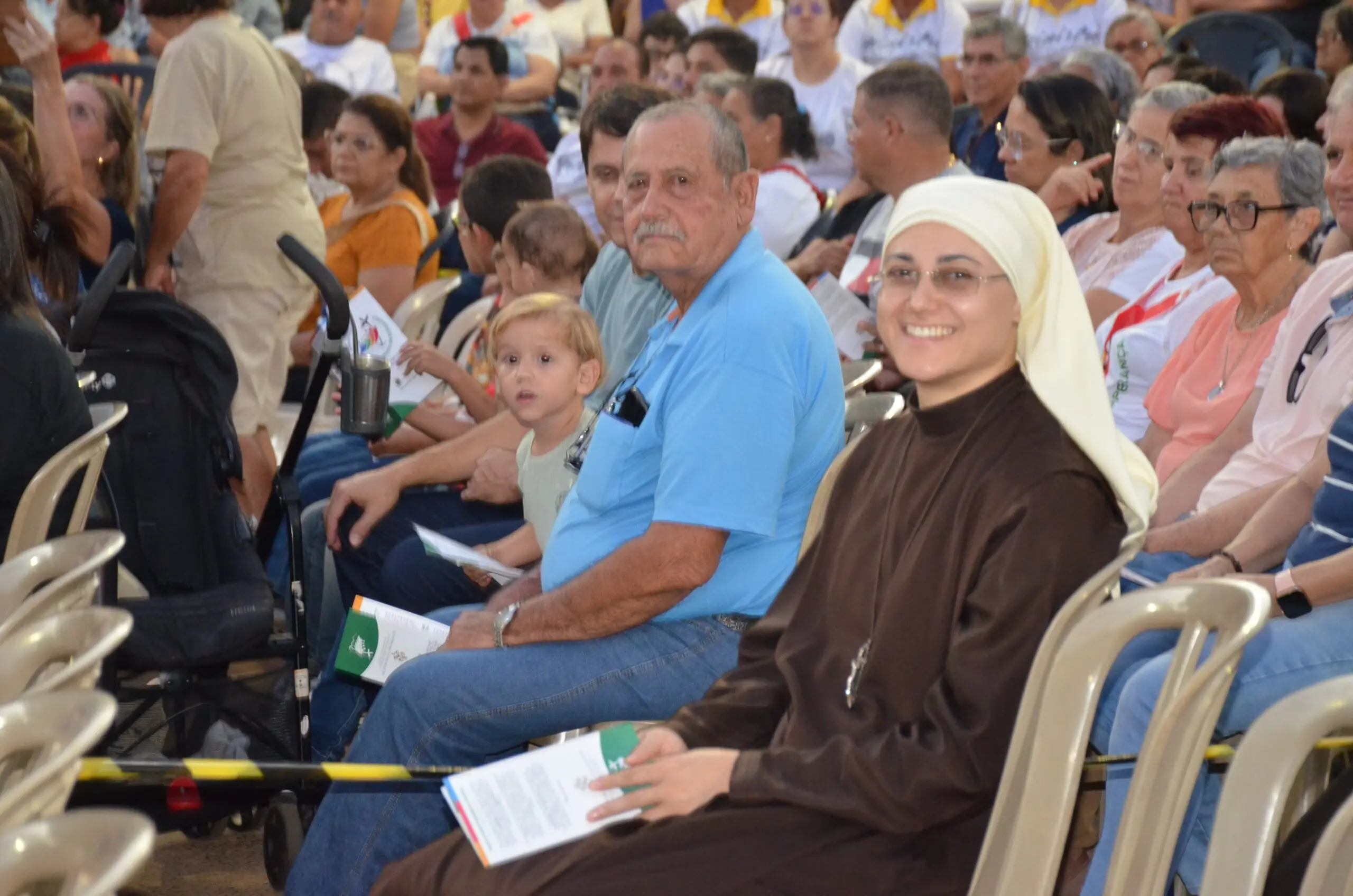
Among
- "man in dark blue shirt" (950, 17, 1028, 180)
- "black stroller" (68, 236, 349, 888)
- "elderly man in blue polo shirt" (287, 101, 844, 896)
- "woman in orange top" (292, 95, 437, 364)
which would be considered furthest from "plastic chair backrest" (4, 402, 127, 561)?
"man in dark blue shirt" (950, 17, 1028, 180)

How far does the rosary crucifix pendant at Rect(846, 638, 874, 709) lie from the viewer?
214 cm

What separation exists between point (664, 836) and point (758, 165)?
4.12 m

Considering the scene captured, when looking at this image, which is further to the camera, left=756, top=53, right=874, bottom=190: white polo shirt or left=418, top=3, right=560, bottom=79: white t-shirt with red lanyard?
left=418, top=3, right=560, bottom=79: white t-shirt with red lanyard

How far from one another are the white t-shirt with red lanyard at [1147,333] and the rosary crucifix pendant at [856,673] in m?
1.88

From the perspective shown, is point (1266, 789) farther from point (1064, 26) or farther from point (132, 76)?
point (132, 76)

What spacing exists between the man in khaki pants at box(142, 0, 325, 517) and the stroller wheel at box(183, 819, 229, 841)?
5.72ft

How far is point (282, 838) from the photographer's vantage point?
10.9 feet

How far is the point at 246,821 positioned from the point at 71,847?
8.11 ft

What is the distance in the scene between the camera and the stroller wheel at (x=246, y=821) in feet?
12.1

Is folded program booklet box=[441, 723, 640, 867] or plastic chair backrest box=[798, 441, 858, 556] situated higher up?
plastic chair backrest box=[798, 441, 858, 556]

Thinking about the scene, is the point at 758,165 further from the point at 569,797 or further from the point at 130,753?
the point at 569,797

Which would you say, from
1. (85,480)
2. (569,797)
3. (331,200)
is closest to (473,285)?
(331,200)

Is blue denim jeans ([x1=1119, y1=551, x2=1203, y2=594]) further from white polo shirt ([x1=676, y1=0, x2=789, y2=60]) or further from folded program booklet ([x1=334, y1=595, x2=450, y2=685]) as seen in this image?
white polo shirt ([x1=676, y1=0, x2=789, y2=60])

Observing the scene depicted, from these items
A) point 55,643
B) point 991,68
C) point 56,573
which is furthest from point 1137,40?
point 55,643
